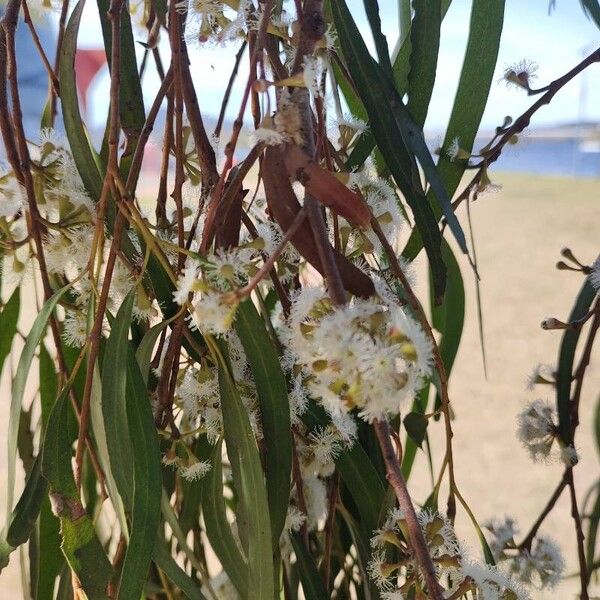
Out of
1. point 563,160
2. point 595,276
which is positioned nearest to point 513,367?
point 595,276

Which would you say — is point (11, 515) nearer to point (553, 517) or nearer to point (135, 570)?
point (135, 570)

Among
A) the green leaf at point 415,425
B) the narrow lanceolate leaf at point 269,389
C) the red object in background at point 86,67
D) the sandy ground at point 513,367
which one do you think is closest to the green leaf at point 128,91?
the narrow lanceolate leaf at point 269,389

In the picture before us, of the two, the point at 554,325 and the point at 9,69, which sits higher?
the point at 9,69

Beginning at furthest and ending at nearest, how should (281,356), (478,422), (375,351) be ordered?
(478,422)
(281,356)
(375,351)

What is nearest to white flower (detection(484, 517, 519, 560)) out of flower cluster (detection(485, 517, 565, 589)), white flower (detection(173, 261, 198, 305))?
flower cluster (detection(485, 517, 565, 589))

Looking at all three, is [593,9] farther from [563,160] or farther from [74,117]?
[563,160]

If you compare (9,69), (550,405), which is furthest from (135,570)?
(550,405)

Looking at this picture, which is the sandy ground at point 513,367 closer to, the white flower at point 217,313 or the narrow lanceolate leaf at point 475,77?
the narrow lanceolate leaf at point 475,77
